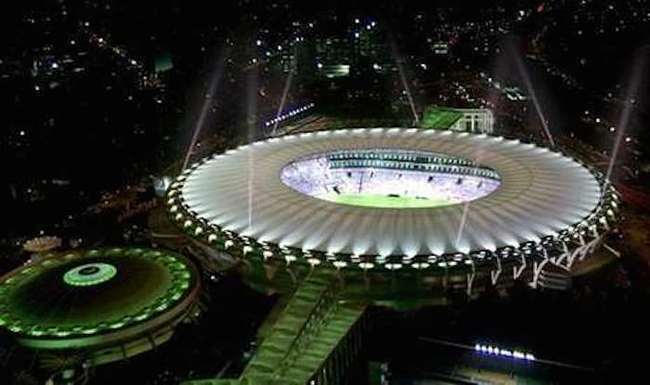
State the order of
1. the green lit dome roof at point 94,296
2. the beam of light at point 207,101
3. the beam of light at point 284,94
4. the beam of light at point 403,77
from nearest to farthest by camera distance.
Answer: the green lit dome roof at point 94,296
the beam of light at point 207,101
the beam of light at point 284,94
the beam of light at point 403,77

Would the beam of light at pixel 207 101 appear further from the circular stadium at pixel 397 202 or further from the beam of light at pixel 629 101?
the beam of light at pixel 629 101

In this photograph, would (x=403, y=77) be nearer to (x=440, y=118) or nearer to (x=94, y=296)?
(x=440, y=118)

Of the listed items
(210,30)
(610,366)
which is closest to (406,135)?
(610,366)

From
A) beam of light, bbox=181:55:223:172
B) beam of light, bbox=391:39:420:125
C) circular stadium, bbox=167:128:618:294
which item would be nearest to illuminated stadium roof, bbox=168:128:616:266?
circular stadium, bbox=167:128:618:294

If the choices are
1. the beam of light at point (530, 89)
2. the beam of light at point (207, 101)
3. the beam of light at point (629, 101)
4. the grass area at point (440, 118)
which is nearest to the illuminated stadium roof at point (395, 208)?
the grass area at point (440, 118)

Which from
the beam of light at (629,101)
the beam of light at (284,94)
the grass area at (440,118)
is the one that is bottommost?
the beam of light at (629,101)

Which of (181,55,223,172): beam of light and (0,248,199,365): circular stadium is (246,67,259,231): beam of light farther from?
(0,248,199,365): circular stadium

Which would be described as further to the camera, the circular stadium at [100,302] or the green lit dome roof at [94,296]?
the green lit dome roof at [94,296]

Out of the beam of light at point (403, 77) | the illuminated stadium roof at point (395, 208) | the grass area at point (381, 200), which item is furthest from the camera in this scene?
the beam of light at point (403, 77)
